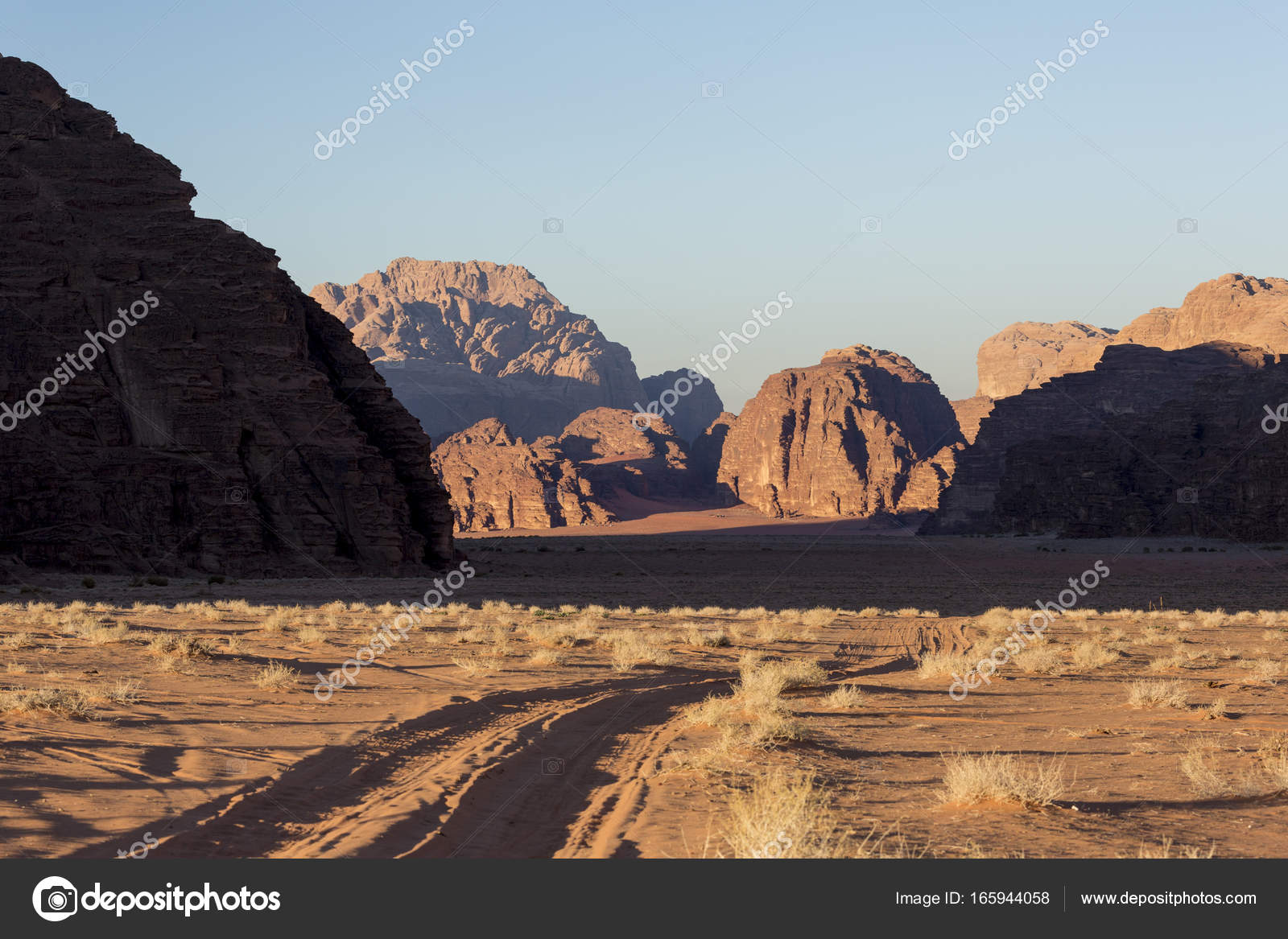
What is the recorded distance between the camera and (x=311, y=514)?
4831 cm

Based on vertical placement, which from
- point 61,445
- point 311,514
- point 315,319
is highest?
point 315,319

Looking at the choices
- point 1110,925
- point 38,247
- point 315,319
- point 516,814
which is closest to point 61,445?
point 38,247

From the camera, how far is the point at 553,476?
143250 mm

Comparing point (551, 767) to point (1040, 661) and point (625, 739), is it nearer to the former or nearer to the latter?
point (625, 739)

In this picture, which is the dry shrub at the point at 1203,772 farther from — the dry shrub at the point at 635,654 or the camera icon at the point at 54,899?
the dry shrub at the point at 635,654

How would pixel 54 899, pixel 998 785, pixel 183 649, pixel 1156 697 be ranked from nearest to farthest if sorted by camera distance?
pixel 54 899 → pixel 998 785 → pixel 1156 697 → pixel 183 649

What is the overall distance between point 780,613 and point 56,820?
2606 centimetres

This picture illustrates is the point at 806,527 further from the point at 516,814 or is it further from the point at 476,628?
the point at 516,814

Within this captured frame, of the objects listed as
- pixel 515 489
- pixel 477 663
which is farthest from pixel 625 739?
pixel 515 489

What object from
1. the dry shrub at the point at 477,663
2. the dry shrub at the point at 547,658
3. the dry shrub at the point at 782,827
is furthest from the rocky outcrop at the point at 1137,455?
the dry shrub at the point at 782,827

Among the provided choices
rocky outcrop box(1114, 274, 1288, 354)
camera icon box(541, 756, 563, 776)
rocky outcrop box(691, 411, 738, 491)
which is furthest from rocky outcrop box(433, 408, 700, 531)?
camera icon box(541, 756, 563, 776)

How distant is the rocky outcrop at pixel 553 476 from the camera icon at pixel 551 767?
113 m

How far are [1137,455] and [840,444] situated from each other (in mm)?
59211

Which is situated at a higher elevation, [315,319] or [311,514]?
[315,319]
